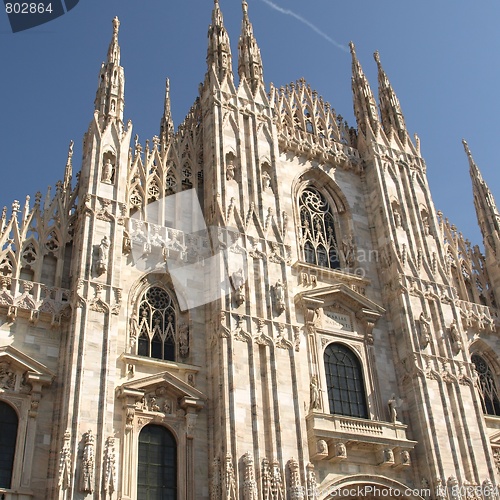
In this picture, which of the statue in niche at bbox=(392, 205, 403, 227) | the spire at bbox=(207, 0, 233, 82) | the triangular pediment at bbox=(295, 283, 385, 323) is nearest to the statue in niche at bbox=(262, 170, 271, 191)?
the triangular pediment at bbox=(295, 283, 385, 323)

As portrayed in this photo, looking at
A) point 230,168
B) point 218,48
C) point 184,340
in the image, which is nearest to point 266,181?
point 230,168

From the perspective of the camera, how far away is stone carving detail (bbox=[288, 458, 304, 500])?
1728 centimetres

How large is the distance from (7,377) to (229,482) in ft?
19.4

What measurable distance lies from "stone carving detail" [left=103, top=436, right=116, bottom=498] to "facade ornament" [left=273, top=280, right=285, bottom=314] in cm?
652

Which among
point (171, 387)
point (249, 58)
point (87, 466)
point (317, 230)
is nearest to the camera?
point (87, 466)

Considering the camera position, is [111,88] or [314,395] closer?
[314,395]

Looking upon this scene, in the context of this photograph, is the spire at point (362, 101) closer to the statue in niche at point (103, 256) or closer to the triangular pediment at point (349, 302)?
the triangular pediment at point (349, 302)

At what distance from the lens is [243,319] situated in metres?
19.7

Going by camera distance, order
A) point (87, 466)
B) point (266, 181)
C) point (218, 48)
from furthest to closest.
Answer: point (218, 48), point (266, 181), point (87, 466)

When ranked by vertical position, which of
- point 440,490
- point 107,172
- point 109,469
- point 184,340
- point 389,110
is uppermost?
point 389,110

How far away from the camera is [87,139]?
21.4 metres

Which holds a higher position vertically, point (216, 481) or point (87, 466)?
point (87, 466)

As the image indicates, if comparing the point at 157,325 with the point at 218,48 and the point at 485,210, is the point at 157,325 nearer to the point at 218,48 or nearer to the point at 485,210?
the point at 218,48

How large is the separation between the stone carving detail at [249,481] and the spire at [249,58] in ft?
45.3
